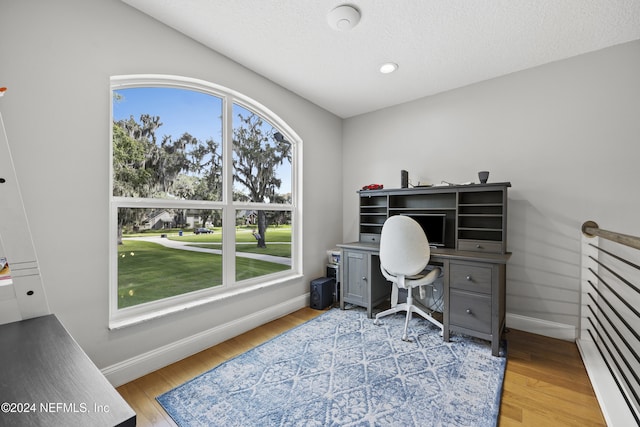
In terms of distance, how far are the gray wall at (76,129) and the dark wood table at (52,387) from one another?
1152mm

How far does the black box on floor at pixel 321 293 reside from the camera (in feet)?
10.6

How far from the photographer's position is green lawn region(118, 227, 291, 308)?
204 cm

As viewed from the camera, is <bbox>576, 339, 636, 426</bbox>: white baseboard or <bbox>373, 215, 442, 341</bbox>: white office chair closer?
<bbox>576, 339, 636, 426</bbox>: white baseboard

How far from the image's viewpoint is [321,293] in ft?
10.6

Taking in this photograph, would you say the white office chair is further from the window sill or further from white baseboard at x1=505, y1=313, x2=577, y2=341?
the window sill

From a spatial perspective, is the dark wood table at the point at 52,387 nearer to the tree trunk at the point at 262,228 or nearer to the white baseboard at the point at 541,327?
the tree trunk at the point at 262,228

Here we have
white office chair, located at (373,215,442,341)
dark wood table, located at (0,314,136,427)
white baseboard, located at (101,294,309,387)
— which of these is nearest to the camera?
dark wood table, located at (0,314,136,427)

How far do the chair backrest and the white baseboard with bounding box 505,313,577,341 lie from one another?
3.87 feet

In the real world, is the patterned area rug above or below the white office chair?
below

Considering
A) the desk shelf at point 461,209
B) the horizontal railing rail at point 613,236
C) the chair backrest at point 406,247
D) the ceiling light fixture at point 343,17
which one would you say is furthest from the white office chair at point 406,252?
the ceiling light fixture at point 343,17

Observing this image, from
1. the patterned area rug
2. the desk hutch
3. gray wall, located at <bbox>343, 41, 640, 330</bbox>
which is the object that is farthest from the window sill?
gray wall, located at <bbox>343, 41, 640, 330</bbox>

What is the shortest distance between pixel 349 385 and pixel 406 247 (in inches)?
48.3

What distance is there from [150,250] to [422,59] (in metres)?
2.92

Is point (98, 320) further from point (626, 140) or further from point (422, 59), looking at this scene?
point (626, 140)
